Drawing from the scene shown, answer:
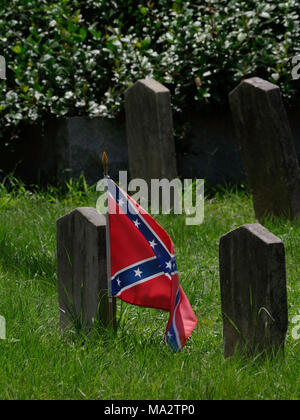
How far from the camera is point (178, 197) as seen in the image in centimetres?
543

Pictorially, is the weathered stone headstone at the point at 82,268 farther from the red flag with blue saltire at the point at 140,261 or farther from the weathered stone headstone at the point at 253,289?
the weathered stone headstone at the point at 253,289

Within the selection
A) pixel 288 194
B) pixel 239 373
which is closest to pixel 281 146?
pixel 288 194

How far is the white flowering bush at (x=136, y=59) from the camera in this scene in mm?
6484

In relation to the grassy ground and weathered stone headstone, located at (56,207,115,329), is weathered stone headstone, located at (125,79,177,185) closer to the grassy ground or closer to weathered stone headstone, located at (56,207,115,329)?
the grassy ground

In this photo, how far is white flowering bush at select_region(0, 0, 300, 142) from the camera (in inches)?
255

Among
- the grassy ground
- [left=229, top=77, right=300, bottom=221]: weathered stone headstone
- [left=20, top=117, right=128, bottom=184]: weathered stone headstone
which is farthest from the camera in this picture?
[left=20, top=117, right=128, bottom=184]: weathered stone headstone

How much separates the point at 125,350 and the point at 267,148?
2670 millimetres

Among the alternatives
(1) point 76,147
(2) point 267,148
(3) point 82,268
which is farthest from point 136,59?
(3) point 82,268

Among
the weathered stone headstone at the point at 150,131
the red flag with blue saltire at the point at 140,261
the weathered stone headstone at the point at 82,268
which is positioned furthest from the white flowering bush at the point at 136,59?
the red flag with blue saltire at the point at 140,261

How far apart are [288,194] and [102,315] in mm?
2580

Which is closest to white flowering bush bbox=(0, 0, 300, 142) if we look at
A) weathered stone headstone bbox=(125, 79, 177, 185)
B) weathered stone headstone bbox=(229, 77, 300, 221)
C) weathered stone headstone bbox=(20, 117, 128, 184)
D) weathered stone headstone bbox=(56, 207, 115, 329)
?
weathered stone headstone bbox=(20, 117, 128, 184)

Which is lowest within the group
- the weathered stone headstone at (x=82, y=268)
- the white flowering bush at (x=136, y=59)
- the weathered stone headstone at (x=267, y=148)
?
the weathered stone headstone at (x=82, y=268)

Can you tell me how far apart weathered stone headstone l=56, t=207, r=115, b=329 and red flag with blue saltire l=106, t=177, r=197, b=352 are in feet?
0.18

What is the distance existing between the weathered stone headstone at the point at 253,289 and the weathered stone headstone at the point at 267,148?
2.47 metres
